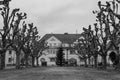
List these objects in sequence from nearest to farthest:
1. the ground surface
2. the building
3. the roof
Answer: the ground surface
the building
the roof

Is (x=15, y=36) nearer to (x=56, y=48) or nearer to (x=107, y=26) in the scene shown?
(x=107, y=26)

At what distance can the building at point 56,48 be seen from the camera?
118 metres

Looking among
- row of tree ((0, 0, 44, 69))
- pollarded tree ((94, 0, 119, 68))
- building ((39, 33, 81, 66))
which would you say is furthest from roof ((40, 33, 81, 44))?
pollarded tree ((94, 0, 119, 68))

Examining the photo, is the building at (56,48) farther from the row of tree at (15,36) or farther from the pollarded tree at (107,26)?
the pollarded tree at (107,26)

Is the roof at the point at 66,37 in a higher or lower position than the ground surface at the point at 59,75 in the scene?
higher

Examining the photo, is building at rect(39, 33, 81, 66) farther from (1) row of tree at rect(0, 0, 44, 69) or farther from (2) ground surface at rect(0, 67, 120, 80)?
(2) ground surface at rect(0, 67, 120, 80)

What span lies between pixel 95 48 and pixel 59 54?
36.6m

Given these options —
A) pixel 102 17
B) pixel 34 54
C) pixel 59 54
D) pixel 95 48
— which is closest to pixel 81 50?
pixel 59 54

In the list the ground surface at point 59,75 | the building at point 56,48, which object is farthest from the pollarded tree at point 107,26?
the building at point 56,48

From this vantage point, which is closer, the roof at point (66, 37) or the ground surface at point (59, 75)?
the ground surface at point (59, 75)

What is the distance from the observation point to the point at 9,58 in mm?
128125

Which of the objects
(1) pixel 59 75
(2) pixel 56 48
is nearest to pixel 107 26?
(1) pixel 59 75

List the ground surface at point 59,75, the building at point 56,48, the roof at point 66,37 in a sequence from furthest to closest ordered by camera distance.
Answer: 1. the roof at point 66,37
2. the building at point 56,48
3. the ground surface at point 59,75

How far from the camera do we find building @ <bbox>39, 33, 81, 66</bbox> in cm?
11812
